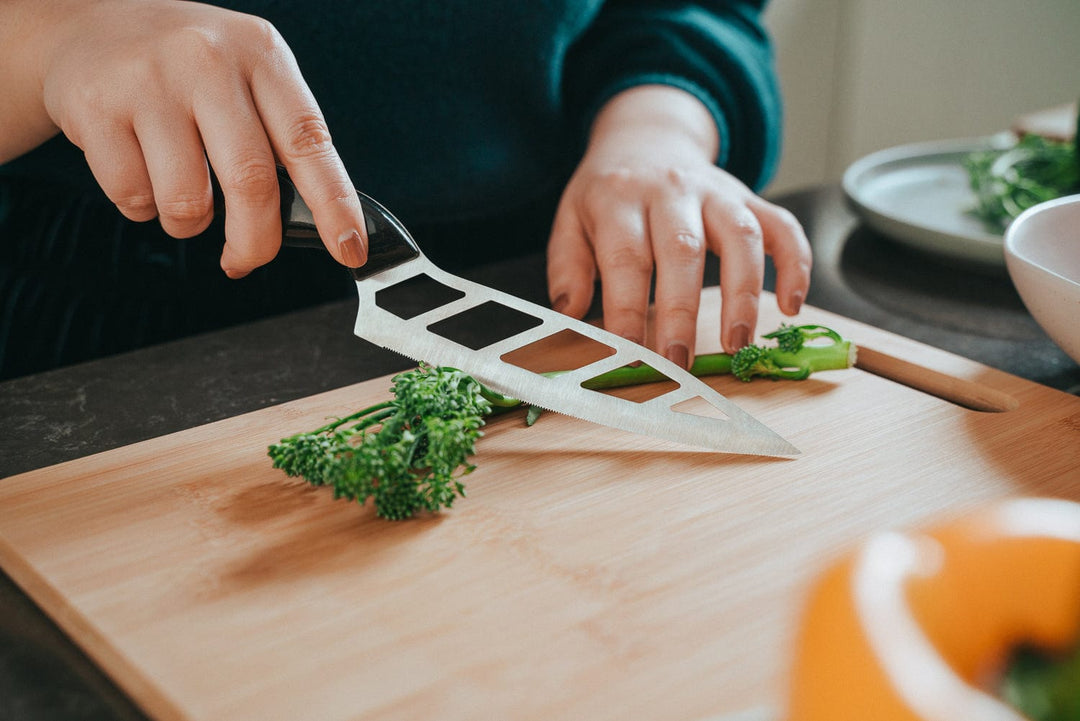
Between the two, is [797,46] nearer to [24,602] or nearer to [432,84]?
[432,84]

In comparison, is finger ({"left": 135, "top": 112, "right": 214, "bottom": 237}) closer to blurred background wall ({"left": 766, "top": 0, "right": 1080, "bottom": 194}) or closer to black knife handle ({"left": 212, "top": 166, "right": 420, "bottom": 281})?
black knife handle ({"left": 212, "top": 166, "right": 420, "bottom": 281})

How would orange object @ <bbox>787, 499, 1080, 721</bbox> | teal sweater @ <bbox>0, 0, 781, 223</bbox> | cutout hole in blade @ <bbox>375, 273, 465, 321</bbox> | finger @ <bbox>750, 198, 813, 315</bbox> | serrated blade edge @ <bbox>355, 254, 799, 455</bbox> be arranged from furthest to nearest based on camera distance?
teal sweater @ <bbox>0, 0, 781, 223</bbox>, cutout hole in blade @ <bbox>375, 273, 465, 321</bbox>, finger @ <bbox>750, 198, 813, 315</bbox>, serrated blade edge @ <bbox>355, 254, 799, 455</bbox>, orange object @ <bbox>787, 499, 1080, 721</bbox>

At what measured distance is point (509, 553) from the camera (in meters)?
0.75

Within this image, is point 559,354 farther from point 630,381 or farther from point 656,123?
point 656,123

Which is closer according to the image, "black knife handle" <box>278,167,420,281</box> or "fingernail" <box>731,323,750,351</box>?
"black knife handle" <box>278,167,420,281</box>

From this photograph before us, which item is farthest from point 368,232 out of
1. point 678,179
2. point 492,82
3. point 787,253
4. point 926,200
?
point 926,200

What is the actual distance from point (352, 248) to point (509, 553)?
1.20ft

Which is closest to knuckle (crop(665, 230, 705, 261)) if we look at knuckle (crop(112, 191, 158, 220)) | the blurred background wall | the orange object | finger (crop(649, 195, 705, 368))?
finger (crop(649, 195, 705, 368))

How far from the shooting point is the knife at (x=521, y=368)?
90cm

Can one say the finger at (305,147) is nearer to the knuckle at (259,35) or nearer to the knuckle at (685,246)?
the knuckle at (259,35)

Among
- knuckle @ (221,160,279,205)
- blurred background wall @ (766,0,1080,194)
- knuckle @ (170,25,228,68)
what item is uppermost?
knuckle @ (170,25,228,68)

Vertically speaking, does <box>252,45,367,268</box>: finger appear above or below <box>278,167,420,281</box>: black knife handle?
above

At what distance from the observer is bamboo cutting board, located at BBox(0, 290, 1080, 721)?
2.02ft

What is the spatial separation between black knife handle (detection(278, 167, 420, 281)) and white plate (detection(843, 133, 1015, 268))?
83 centimetres
